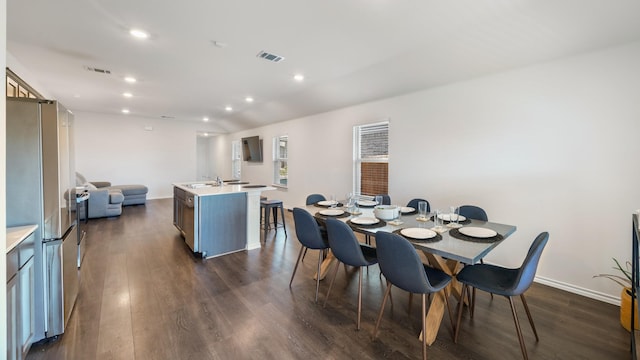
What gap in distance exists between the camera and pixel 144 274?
3154 mm

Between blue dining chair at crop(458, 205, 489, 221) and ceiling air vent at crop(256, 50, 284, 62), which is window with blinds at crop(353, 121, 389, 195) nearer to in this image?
blue dining chair at crop(458, 205, 489, 221)

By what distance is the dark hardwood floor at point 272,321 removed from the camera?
1.92 metres

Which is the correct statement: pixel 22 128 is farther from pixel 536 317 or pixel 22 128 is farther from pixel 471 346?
pixel 536 317

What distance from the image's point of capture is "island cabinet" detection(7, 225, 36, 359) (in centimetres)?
150

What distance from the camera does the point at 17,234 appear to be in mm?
1630

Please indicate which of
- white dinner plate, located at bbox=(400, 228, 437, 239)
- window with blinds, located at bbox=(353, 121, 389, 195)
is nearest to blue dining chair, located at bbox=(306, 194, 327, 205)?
window with blinds, located at bbox=(353, 121, 389, 195)

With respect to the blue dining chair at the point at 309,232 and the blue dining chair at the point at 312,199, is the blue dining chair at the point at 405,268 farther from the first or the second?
the blue dining chair at the point at 312,199

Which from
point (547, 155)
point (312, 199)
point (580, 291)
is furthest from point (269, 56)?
point (580, 291)

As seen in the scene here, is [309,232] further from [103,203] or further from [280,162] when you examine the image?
[103,203]

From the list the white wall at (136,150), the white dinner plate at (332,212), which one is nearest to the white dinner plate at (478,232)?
the white dinner plate at (332,212)

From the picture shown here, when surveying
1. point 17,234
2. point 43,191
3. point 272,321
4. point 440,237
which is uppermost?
point 43,191

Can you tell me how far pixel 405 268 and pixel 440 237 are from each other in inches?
18.2

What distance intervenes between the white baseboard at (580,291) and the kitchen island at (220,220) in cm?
362

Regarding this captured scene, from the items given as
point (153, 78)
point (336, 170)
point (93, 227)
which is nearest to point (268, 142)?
point (336, 170)
